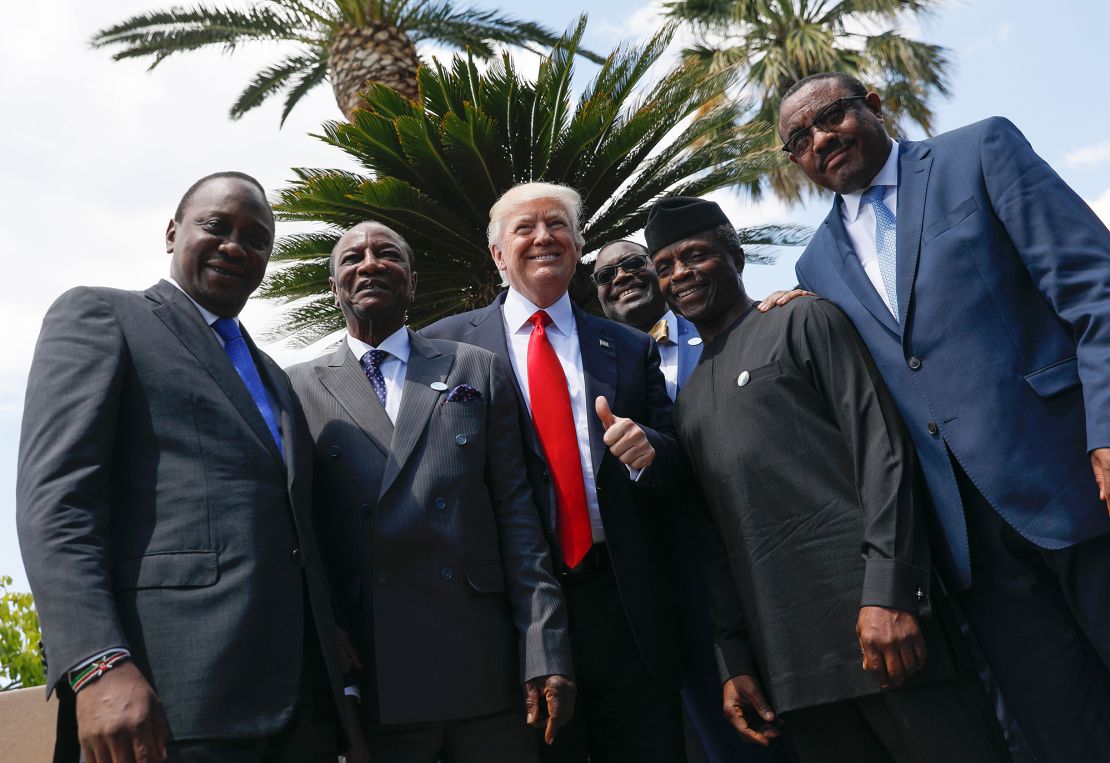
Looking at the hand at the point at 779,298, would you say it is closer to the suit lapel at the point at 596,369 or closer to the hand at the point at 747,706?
the suit lapel at the point at 596,369

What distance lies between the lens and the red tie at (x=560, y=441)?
3.17 meters

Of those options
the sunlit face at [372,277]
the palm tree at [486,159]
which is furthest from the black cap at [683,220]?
the palm tree at [486,159]

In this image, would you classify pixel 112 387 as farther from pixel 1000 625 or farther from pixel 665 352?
pixel 665 352

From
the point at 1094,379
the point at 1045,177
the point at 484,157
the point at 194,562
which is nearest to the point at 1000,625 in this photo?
the point at 1094,379

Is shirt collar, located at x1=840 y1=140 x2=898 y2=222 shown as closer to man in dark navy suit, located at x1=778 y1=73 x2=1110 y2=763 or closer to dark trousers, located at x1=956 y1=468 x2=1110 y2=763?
man in dark navy suit, located at x1=778 y1=73 x2=1110 y2=763

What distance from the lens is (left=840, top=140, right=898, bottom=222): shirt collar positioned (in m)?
3.11

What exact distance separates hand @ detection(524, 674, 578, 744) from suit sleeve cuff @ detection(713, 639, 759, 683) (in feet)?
1.89

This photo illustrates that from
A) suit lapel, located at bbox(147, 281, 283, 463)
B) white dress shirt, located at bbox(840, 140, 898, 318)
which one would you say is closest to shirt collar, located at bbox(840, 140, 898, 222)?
white dress shirt, located at bbox(840, 140, 898, 318)

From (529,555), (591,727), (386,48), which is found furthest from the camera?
(386,48)

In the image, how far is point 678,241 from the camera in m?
3.30

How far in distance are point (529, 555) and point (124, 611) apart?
1.18 m

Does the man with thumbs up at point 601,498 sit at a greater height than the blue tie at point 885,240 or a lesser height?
lesser

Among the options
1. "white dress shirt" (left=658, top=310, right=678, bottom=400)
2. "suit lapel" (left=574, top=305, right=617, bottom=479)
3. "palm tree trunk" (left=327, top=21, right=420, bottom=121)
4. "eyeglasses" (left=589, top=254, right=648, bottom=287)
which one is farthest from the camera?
"palm tree trunk" (left=327, top=21, right=420, bottom=121)

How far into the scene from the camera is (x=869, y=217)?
3.14 metres
